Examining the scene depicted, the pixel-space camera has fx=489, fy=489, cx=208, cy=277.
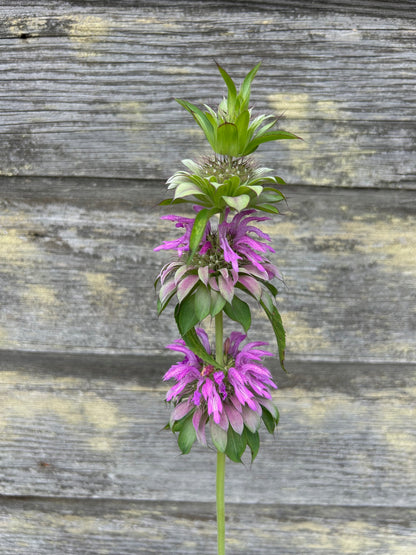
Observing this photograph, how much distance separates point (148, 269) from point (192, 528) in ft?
1.64

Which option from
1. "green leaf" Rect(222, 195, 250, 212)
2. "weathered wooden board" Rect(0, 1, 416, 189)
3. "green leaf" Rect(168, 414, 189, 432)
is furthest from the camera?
"weathered wooden board" Rect(0, 1, 416, 189)

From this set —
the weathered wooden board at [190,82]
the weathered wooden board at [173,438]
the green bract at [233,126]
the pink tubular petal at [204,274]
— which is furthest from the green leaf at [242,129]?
the weathered wooden board at [173,438]

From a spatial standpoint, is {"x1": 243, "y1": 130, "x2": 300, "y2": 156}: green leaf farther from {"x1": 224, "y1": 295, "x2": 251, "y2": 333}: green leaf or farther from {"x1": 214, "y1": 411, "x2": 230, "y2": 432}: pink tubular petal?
{"x1": 214, "y1": 411, "x2": 230, "y2": 432}: pink tubular petal

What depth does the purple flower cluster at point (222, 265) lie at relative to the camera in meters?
0.42

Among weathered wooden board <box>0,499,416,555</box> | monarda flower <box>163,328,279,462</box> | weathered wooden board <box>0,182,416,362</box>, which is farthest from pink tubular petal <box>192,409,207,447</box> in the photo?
weathered wooden board <box>0,499,416,555</box>

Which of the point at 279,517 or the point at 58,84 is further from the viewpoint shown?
the point at 279,517

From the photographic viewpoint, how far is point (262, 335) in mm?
823

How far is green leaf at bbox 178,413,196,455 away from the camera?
1.55ft

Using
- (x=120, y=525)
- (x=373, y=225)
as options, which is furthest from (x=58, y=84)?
(x=120, y=525)

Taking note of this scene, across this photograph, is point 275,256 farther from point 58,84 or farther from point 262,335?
point 58,84

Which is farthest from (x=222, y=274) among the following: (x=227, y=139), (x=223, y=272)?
(x=227, y=139)

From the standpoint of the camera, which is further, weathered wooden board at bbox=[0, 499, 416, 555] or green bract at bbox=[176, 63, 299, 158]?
weathered wooden board at bbox=[0, 499, 416, 555]

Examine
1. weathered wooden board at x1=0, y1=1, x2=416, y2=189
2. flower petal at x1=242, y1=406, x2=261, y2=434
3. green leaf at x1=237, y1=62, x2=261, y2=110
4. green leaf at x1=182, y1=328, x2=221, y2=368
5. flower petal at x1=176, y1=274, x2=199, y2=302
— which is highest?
weathered wooden board at x1=0, y1=1, x2=416, y2=189

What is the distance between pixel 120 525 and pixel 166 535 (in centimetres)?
9
